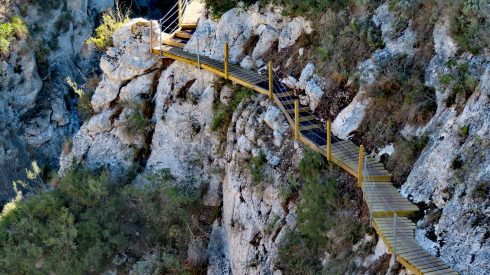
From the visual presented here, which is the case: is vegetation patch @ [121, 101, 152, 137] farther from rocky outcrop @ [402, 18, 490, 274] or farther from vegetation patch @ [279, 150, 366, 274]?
rocky outcrop @ [402, 18, 490, 274]

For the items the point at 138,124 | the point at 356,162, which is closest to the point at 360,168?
the point at 356,162

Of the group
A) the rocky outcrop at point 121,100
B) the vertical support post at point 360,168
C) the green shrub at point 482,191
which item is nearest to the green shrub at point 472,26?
the vertical support post at point 360,168

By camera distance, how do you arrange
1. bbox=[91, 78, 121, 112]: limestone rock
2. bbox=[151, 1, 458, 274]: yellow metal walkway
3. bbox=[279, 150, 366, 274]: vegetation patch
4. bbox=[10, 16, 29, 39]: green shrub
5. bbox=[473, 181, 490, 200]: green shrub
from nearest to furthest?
bbox=[473, 181, 490, 200]: green shrub, bbox=[151, 1, 458, 274]: yellow metal walkway, bbox=[279, 150, 366, 274]: vegetation patch, bbox=[91, 78, 121, 112]: limestone rock, bbox=[10, 16, 29, 39]: green shrub

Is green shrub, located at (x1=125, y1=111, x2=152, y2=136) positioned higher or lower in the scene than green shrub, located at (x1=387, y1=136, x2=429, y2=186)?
lower

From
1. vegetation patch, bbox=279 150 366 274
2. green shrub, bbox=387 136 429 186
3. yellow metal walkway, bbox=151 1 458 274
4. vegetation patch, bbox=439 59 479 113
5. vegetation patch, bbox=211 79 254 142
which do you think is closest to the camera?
yellow metal walkway, bbox=151 1 458 274

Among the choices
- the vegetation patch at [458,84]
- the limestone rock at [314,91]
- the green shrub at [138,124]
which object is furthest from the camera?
the green shrub at [138,124]

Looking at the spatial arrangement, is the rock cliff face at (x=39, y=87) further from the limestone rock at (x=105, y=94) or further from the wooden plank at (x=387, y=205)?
the wooden plank at (x=387, y=205)

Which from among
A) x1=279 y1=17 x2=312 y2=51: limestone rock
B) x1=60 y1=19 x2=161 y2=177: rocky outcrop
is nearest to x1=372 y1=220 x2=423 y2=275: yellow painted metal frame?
x1=279 y1=17 x2=312 y2=51: limestone rock

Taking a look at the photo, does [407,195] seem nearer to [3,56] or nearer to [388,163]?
[388,163]
